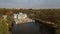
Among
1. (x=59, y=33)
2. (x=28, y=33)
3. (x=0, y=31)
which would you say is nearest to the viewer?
(x=59, y=33)

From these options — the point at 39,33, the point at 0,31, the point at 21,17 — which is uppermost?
the point at 0,31

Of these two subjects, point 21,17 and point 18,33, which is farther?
point 21,17

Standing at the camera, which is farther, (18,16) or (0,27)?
(18,16)

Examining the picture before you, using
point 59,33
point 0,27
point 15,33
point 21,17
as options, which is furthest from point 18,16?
point 59,33

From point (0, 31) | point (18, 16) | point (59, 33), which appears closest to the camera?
point (59, 33)

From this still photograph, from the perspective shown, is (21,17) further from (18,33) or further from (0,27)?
(0,27)

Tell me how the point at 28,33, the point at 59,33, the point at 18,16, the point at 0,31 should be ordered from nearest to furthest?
1. the point at 59,33
2. the point at 0,31
3. the point at 28,33
4. the point at 18,16

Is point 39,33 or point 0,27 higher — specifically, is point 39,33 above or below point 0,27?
below

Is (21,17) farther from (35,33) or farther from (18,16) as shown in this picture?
(35,33)

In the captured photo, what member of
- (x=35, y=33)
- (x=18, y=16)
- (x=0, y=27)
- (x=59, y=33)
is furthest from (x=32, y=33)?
(x=18, y=16)
